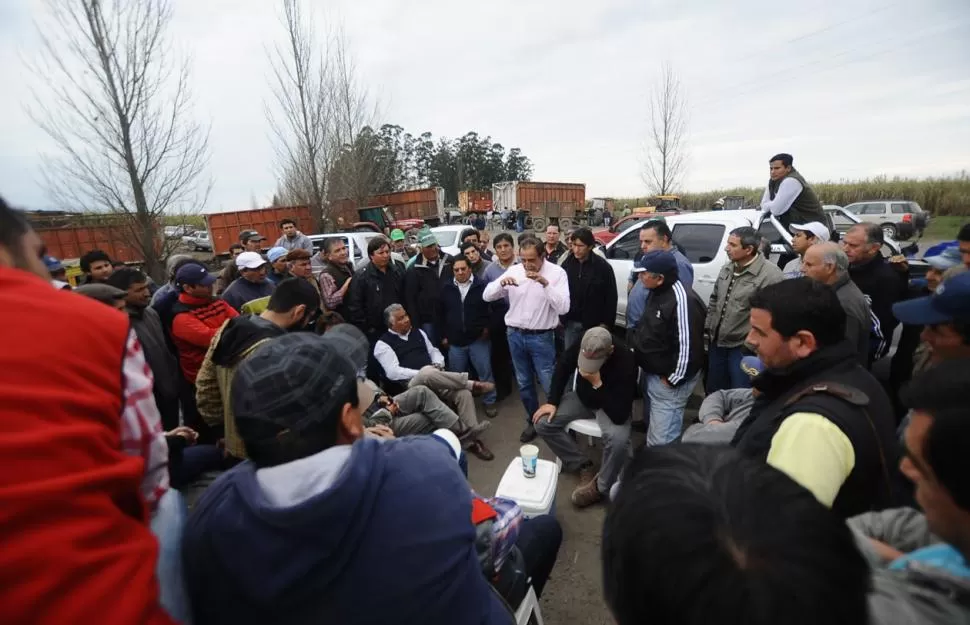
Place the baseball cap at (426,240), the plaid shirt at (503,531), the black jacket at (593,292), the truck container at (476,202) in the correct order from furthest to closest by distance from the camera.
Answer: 1. the truck container at (476,202)
2. the baseball cap at (426,240)
3. the black jacket at (593,292)
4. the plaid shirt at (503,531)

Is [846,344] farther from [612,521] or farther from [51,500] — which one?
[51,500]

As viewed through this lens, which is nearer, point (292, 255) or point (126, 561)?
point (126, 561)

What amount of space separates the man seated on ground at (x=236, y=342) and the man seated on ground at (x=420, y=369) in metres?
1.44

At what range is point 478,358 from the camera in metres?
4.96

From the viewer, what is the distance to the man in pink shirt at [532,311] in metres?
4.22

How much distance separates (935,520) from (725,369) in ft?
10.7

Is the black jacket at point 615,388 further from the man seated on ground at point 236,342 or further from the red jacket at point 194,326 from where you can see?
the red jacket at point 194,326

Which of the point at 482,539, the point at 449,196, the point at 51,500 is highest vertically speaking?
the point at 449,196

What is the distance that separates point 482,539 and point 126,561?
1.10 m

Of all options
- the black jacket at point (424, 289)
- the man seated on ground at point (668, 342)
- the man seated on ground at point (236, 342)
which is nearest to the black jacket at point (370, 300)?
the black jacket at point (424, 289)

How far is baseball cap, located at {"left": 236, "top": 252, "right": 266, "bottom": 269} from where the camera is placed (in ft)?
14.5

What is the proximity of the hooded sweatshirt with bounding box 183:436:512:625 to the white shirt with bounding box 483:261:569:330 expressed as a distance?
127 inches

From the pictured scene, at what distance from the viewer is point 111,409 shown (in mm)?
825

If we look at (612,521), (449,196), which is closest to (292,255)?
(612,521)
